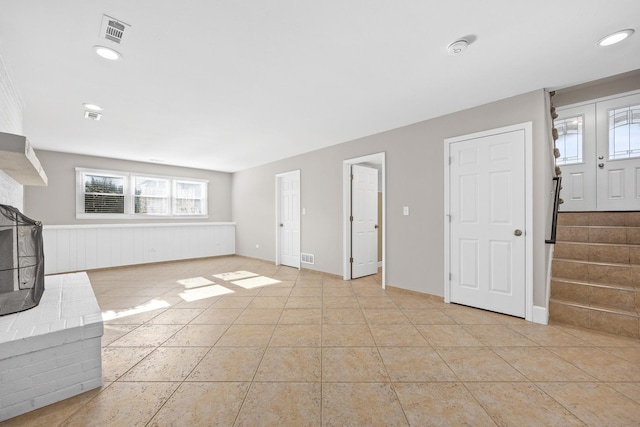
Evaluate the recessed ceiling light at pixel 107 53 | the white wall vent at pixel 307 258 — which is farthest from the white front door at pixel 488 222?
the recessed ceiling light at pixel 107 53

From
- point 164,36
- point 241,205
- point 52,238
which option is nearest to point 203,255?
point 241,205

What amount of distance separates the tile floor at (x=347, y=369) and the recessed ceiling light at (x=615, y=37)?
2512mm

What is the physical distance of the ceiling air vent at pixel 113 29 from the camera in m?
1.83

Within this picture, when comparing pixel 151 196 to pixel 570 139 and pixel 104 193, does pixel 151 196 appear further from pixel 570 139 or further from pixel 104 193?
pixel 570 139

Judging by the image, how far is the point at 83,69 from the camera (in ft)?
8.02

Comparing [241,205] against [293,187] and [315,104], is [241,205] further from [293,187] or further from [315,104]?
[315,104]

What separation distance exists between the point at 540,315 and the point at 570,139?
134 inches

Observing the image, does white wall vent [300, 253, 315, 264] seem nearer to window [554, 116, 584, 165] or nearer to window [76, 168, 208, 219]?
window [76, 168, 208, 219]

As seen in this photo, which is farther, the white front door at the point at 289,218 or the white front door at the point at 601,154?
the white front door at the point at 289,218

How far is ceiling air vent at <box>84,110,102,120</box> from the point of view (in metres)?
3.46

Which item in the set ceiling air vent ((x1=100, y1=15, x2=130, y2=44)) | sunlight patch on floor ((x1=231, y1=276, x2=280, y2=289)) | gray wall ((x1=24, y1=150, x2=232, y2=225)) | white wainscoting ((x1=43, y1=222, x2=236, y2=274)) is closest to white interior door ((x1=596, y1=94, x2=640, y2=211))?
sunlight patch on floor ((x1=231, y1=276, x2=280, y2=289))

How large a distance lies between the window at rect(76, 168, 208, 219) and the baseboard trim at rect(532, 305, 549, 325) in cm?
742

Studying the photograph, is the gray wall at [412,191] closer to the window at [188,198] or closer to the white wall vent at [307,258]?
the white wall vent at [307,258]

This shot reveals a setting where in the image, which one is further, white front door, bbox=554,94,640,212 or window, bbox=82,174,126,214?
window, bbox=82,174,126,214
